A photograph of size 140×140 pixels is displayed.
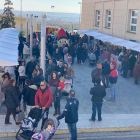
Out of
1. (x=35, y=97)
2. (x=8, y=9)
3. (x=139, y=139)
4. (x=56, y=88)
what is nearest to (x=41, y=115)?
(x=35, y=97)

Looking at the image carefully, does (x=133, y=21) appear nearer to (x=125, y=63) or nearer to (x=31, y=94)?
(x=125, y=63)

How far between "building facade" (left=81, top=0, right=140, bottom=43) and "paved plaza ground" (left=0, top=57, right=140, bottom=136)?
570 cm

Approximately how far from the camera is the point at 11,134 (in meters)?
7.65

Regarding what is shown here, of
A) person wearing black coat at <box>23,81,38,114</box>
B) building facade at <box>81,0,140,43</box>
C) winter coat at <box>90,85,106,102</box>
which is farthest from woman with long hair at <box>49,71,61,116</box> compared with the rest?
building facade at <box>81,0,140,43</box>

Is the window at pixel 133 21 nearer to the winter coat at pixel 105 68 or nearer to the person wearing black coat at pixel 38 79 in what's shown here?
the winter coat at pixel 105 68

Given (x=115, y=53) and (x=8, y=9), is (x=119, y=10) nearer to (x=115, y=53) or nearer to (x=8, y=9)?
(x=115, y=53)

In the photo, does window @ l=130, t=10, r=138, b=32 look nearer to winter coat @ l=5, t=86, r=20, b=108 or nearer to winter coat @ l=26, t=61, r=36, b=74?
winter coat @ l=26, t=61, r=36, b=74

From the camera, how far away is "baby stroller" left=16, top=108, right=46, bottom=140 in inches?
275

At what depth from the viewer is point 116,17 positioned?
2122 centimetres

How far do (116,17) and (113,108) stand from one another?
12866mm

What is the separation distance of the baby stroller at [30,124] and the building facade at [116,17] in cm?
1199

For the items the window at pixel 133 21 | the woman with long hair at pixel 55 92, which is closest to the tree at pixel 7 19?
the window at pixel 133 21

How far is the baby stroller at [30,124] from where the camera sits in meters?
6.97

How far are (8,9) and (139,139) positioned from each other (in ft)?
138
